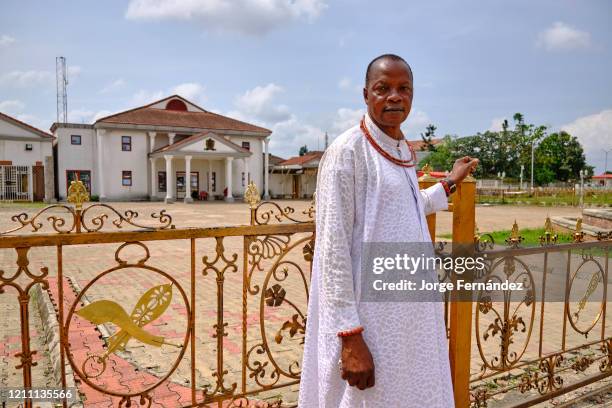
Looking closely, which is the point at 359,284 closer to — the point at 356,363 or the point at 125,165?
the point at 356,363

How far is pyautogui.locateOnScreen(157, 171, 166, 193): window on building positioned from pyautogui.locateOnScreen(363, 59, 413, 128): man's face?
3155 centimetres

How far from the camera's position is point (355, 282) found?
5.53ft

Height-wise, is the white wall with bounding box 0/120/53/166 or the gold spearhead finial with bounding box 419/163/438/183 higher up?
the white wall with bounding box 0/120/53/166

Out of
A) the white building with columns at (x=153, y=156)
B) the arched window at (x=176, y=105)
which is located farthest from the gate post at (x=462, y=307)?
the arched window at (x=176, y=105)

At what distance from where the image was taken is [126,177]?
3047 cm

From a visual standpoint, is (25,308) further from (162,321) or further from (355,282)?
(162,321)

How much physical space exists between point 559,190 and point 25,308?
4285 centimetres

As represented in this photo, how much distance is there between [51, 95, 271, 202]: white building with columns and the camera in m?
29.2

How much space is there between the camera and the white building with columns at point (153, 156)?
Result: 95.9 feet

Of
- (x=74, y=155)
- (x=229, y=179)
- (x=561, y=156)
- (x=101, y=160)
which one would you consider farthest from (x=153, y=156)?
(x=561, y=156)

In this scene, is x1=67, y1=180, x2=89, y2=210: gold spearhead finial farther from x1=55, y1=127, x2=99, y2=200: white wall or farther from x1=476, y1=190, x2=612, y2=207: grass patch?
x1=55, y1=127, x2=99, y2=200: white wall

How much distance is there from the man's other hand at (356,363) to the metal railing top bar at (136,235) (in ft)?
2.78

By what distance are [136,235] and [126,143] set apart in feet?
102

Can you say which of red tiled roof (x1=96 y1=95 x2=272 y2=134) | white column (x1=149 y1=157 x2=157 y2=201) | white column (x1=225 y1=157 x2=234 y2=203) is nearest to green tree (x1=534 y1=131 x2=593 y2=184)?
red tiled roof (x1=96 y1=95 x2=272 y2=134)
